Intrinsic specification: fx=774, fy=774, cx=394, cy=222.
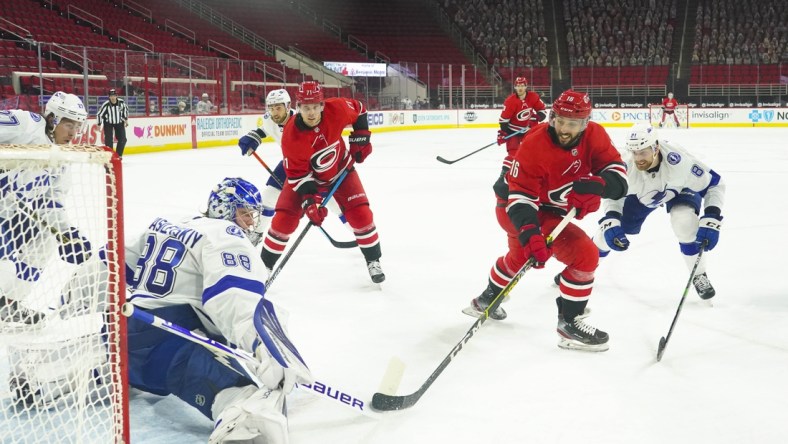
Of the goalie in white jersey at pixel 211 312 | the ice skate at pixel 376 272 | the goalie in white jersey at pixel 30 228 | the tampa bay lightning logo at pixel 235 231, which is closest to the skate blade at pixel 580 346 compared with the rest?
the ice skate at pixel 376 272

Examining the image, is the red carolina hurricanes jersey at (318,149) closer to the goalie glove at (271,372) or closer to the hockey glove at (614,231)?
the hockey glove at (614,231)

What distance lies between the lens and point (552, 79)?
2197cm

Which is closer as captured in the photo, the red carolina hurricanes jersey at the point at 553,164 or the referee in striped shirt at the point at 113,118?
the red carolina hurricanes jersey at the point at 553,164

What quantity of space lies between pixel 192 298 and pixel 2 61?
32.7 ft

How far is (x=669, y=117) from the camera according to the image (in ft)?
62.0

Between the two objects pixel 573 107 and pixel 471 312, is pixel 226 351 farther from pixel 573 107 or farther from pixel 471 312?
pixel 471 312

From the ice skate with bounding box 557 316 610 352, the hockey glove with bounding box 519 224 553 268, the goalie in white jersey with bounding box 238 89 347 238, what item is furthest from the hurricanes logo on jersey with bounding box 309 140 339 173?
the ice skate with bounding box 557 316 610 352

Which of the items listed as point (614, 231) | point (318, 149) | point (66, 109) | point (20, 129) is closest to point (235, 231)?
point (20, 129)

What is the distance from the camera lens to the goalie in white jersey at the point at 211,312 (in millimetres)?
1982

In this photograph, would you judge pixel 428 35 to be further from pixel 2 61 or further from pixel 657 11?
pixel 2 61

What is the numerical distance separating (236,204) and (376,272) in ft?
6.10

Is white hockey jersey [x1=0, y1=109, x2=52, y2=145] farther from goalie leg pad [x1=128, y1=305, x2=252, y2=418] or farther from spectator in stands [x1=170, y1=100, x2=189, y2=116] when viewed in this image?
spectator in stands [x1=170, y1=100, x2=189, y2=116]

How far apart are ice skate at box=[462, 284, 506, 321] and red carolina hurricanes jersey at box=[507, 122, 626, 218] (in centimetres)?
56

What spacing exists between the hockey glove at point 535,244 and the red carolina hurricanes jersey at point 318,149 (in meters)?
1.50
